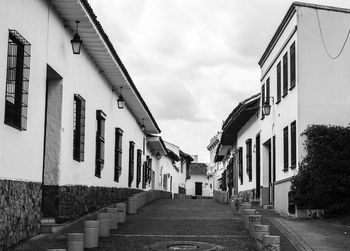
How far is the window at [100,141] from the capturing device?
16656 millimetres

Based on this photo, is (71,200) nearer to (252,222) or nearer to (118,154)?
(252,222)

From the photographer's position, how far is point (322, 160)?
15156 millimetres

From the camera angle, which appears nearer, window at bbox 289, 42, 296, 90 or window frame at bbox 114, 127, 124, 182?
window at bbox 289, 42, 296, 90

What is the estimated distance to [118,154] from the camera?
20.9 meters

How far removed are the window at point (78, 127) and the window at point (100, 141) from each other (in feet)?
7.13

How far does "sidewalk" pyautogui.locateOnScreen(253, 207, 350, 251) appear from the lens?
1068 cm

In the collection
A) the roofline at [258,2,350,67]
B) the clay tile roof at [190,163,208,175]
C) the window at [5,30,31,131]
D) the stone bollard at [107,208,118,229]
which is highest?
the roofline at [258,2,350,67]

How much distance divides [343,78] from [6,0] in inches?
419

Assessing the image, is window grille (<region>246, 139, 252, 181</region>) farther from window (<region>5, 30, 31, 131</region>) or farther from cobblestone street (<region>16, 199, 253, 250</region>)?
window (<region>5, 30, 31, 131</region>)

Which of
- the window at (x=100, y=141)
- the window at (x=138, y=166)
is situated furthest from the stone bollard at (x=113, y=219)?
the window at (x=138, y=166)

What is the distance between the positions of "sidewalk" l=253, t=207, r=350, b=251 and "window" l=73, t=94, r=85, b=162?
5162mm

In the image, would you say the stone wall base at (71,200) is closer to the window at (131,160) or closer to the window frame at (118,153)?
the window frame at (118,153)

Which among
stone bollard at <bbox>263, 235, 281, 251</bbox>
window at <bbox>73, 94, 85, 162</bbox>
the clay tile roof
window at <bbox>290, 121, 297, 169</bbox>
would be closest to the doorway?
the clay tile roof

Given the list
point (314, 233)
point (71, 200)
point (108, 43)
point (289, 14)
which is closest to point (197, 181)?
point (289, 14)
